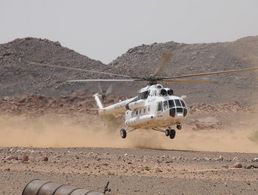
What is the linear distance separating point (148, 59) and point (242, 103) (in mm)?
25482

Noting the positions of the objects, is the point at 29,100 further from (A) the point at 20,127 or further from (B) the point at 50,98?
(A) the point at 20,127

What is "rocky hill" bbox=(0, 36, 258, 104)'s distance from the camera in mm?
71975

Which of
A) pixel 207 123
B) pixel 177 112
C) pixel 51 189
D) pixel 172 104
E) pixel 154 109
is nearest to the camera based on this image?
pixel 51 189

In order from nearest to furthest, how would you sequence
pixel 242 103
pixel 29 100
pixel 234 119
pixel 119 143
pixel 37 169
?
pixel 37 169, pixel 119 143, pixel 234 119, pixel 29 100, pixel 242 103

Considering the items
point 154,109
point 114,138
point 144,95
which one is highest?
point 144,95

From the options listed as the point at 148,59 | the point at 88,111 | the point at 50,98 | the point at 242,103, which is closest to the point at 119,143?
the point at 88,111

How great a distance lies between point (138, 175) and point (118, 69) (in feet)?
197

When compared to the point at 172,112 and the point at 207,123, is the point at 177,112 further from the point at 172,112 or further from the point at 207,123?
the point at 207,123

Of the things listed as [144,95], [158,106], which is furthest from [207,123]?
[158,106]

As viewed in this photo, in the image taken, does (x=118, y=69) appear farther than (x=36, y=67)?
No

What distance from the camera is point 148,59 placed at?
94188mm

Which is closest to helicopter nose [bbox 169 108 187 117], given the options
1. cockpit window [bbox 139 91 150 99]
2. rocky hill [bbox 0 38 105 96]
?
cockpit window [bbox 139 91 150 99]

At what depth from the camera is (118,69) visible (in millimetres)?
77250

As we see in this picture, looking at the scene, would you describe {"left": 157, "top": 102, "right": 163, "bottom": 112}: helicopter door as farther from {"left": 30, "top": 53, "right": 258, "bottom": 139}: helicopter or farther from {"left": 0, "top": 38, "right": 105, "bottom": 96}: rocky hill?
{"left": 0, "top": 38, "right": 105, "bottom": 96}: rocky hill
